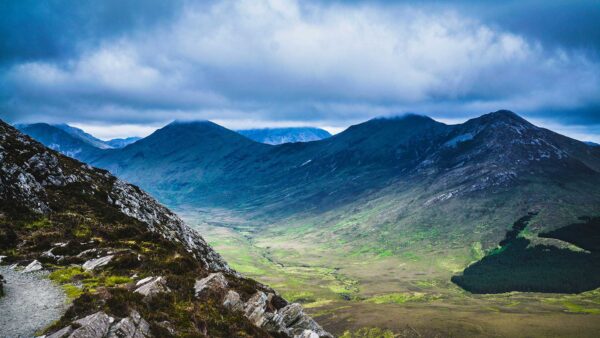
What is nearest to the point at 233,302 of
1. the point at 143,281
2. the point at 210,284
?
the point at 210,284

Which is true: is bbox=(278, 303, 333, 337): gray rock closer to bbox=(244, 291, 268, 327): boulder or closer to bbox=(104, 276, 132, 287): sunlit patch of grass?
bbox=(244, 291, 268, 327): boulder

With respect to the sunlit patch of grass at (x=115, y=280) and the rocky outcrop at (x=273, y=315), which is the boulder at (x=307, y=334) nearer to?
the rocky outcrop at (x=273, y=315)

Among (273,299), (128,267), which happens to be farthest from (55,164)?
(273,299)

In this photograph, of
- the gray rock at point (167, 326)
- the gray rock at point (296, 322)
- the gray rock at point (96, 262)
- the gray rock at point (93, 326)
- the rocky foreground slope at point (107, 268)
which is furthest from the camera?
the gray rock at point (296, 322)

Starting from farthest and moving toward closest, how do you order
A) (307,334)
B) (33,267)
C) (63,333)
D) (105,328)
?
(307,334) < (33,267) < (105,328) < (63,333)

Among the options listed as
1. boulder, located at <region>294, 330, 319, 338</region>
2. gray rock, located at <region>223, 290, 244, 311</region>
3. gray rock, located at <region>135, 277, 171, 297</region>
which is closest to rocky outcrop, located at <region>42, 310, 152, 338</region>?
gray rock, located at <region>135, 277, 171, 297</region>

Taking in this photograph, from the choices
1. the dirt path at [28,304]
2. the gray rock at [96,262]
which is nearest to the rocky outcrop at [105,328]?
the dirt path at [28,304]

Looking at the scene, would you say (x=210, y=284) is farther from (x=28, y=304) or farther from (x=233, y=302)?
(x=28, y=304)

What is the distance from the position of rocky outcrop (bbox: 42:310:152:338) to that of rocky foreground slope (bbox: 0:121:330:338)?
6 centimetres

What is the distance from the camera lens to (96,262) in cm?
4119

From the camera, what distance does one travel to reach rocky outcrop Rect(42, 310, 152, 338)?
24125mm

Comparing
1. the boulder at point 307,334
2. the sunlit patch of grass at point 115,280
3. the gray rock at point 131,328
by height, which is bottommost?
the boulder at point 307,334

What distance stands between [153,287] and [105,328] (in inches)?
311

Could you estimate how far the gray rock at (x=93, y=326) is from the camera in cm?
2400
